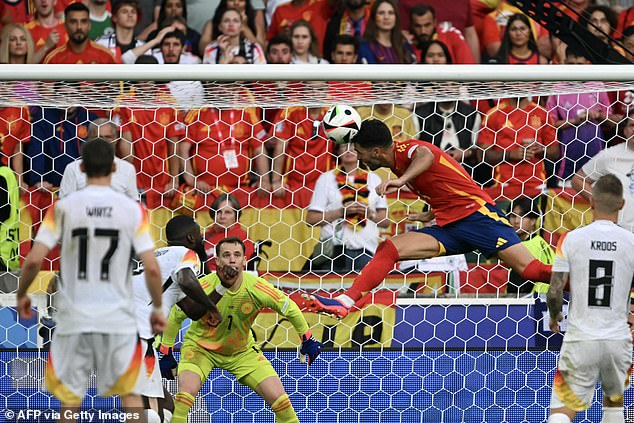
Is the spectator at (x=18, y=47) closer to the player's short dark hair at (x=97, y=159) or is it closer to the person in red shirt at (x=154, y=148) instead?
the person in red shirt at (x=154, y=148)

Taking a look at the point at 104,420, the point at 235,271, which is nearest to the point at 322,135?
the point at 235,271

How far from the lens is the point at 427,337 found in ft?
28.7

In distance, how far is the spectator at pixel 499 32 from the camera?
11406 millimetres

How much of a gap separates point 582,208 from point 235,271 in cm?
298

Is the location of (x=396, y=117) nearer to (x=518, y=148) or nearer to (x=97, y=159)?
(x=518, y=148)

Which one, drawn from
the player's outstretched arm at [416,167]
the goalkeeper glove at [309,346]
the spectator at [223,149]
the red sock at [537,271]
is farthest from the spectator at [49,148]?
the red sock at [537,271]

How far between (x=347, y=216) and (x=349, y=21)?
2874mm

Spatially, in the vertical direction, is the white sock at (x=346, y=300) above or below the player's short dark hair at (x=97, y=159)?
below

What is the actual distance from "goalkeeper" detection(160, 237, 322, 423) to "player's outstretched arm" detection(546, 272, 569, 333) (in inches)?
66.8

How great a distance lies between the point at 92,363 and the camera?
247 inches

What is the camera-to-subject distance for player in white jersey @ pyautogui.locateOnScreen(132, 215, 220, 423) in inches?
292

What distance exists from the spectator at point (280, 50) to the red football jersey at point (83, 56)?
54.1 inches

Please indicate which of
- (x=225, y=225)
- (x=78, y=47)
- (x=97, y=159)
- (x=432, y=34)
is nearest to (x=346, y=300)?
(x=225, y=225)

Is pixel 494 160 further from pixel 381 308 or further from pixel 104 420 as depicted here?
pixel 104 420
